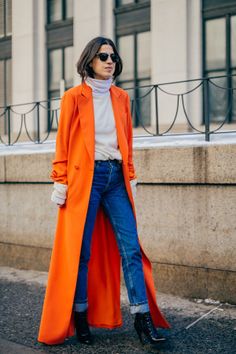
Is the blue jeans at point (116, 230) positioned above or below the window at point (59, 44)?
below

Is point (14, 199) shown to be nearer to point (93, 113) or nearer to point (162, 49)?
point (93, 113)

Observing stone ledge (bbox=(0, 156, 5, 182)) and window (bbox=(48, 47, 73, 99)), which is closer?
stone ledge (bbox=(0, 156, 5, 182))

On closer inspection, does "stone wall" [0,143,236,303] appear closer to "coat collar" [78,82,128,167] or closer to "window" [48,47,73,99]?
"coat collar" [78,82,128,167]

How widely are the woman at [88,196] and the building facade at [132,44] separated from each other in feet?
29.1

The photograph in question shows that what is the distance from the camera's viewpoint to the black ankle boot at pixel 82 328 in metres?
4.03

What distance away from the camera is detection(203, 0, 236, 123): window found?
14406mm

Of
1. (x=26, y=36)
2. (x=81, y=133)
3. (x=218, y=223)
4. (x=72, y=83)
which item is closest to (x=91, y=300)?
(x=81, y=133)

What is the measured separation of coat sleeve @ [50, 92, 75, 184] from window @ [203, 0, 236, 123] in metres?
10.8

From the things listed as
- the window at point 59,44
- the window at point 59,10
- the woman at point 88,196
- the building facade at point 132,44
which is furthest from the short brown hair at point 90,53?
the window at point 59,10

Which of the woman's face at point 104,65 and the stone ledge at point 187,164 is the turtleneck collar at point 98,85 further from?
the stone ledge at point 187,164

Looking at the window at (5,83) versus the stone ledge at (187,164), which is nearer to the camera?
the stone ledge at (187,164)

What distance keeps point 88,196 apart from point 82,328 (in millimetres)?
1070

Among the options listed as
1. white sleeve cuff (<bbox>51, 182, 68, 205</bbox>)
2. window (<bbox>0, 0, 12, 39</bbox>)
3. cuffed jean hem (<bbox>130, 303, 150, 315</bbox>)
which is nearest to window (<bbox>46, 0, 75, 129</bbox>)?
window (<bbox>0, 0, 12, 39</bbox>)

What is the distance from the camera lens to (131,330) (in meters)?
4.44
